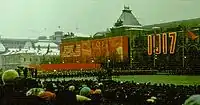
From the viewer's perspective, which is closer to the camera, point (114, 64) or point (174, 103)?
point (174, 103)

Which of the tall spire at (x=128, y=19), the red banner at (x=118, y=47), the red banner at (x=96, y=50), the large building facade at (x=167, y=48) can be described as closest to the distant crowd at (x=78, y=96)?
the large building facade at (x=167, y=48)

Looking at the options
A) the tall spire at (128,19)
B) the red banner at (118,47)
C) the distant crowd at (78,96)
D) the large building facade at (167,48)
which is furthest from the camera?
the tall spire at (128,19)

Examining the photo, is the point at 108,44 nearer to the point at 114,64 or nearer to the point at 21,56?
the point at 114,64

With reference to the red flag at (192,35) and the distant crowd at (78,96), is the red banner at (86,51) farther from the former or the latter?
the distant crowd at (78,96)

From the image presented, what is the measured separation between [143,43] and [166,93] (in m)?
49.3

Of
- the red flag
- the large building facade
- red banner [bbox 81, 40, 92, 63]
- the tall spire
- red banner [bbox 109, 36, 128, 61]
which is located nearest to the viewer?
the red flag

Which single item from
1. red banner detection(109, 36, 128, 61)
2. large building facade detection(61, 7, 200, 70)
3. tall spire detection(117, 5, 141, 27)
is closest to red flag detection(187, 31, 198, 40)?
large building facade detection(61, 7, 200, 70)

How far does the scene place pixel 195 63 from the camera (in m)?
46.6

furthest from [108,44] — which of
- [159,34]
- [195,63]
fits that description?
[195,63]

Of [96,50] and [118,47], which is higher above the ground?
[118,47]

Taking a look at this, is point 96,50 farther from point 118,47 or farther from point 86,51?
point 118,47

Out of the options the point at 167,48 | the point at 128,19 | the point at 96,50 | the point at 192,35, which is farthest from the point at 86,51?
the point at 192,35

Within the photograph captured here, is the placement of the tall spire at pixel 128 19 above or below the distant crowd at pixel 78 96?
above

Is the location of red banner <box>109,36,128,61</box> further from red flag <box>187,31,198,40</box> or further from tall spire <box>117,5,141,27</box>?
tall spire <box>117,5,141,27</box>
